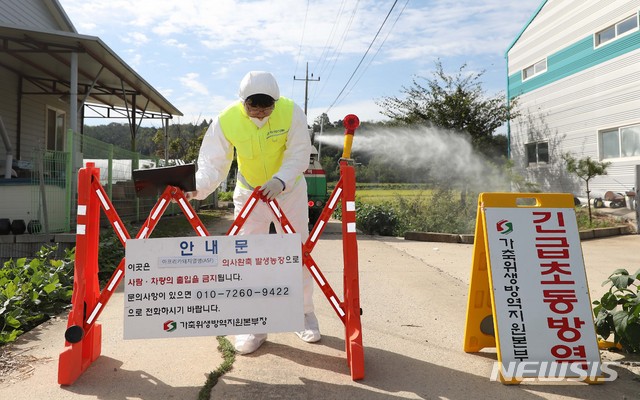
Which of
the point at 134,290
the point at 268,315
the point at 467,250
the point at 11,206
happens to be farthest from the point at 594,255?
the point at 11,206

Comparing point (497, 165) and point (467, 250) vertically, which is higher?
point (497, 165)

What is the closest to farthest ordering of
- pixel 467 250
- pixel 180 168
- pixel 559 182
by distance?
pixel 180 168
pixel 467 250
pixel 559 182

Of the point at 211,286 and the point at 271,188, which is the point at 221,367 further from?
the point at 271,188

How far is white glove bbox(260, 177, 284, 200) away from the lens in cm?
314

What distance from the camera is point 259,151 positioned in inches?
138

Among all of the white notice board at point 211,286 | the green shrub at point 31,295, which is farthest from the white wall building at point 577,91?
the green shrub at point 31,295

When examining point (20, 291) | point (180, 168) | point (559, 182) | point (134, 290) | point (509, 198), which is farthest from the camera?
point (559, 182)

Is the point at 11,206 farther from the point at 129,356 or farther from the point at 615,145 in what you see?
the point at 615,145

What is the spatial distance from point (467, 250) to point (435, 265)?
219cm

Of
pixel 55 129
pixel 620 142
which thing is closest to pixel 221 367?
pixel 55 129

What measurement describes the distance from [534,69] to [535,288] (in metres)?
19.9

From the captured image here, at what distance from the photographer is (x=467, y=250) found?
9414mm

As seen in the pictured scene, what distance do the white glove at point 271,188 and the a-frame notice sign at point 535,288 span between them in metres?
1.41

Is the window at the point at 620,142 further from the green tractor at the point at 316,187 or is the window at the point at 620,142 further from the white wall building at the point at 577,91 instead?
the green tractor at the point at 316,187
